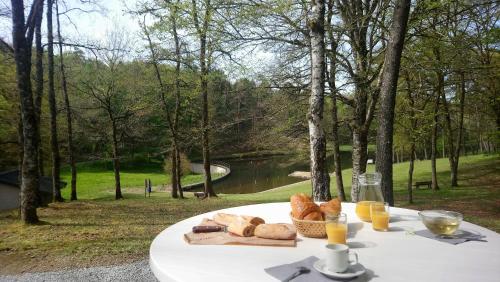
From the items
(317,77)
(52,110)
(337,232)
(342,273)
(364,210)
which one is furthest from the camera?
(52,110)

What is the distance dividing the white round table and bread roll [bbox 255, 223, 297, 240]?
0.06 m

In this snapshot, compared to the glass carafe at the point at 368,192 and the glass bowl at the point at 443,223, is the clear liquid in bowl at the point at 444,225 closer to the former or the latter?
the glass bowl at the point at 443,223

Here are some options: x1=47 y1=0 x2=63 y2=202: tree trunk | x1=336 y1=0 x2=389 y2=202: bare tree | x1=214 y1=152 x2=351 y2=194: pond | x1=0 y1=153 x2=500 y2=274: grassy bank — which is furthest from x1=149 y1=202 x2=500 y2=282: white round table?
x1=214 y1=152 x2=351 y2=194: pond

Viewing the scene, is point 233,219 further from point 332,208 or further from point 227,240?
point 332,208

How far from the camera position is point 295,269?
1.39m

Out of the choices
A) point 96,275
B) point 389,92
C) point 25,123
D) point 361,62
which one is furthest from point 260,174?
point 96,275

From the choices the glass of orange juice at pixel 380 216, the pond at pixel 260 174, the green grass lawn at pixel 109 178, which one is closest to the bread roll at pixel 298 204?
the glass of orange juice at pixel 380 216

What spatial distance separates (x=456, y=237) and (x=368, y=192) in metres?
0.52

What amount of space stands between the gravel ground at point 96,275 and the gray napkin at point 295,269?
313cm

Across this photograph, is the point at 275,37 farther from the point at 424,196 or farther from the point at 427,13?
the point at 424,196

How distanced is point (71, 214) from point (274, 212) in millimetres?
7750

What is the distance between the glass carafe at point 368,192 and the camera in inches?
84.5

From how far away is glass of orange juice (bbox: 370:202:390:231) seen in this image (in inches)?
78.0

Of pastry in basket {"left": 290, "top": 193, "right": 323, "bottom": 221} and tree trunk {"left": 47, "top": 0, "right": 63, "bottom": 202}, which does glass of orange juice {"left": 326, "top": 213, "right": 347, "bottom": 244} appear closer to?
pastry in basket {"left": 290, "top": 193, "right": 323, "bottom": 221}
